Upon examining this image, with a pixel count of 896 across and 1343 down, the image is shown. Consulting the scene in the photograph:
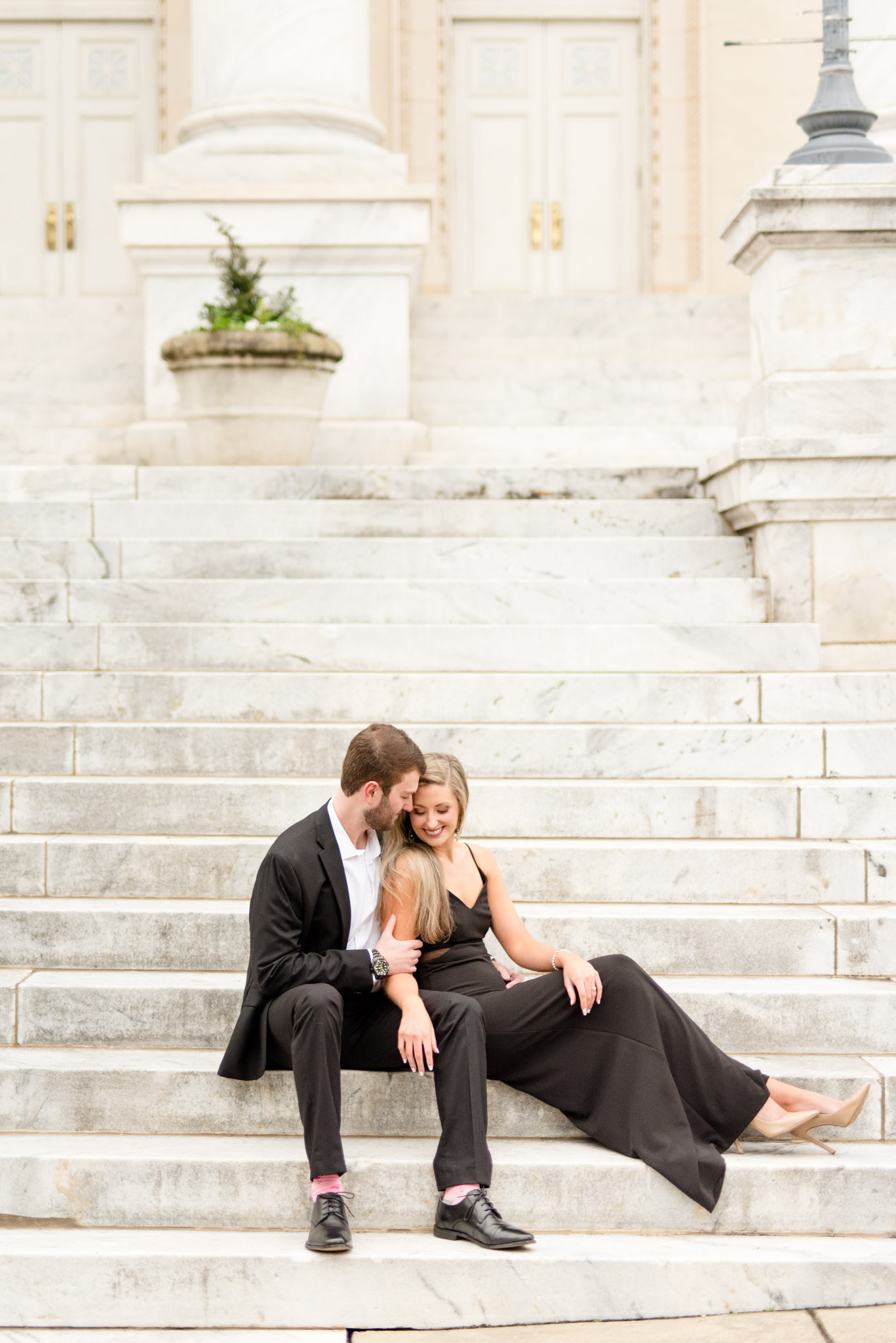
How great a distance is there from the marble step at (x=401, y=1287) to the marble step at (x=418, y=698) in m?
2.27

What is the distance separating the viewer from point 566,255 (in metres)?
12.2

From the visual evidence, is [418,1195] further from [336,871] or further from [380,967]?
[336,871]

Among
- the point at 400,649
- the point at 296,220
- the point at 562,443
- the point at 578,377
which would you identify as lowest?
the point at 400,649

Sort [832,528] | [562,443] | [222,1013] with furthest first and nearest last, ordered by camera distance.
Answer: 1. [562,443]
2. [832,528]
3. [222,1013]

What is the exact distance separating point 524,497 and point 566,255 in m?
6.04

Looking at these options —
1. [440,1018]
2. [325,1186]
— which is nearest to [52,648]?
[440,1018]

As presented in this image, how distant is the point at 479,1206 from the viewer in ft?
11.4

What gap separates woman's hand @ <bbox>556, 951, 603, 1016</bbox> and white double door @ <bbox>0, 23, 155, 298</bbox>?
373 inches

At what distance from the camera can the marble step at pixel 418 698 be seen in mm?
5344

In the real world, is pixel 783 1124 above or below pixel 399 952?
below

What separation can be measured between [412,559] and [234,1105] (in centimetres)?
290

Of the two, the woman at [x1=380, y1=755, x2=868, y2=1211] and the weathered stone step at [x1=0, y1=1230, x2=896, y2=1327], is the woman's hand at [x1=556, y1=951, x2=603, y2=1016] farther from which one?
the weathered stone step at [x1=0, y1=1230, x2=896, y2=1327]

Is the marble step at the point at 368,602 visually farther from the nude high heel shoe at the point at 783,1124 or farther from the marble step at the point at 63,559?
the nude high heel shoe at the point at 783,1124

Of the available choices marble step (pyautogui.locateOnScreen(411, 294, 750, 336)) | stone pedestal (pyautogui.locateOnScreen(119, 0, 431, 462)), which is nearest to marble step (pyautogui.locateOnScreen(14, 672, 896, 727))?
stone pedestal (pyautogui.locateOnScreen(119, 0, 431, 462))
